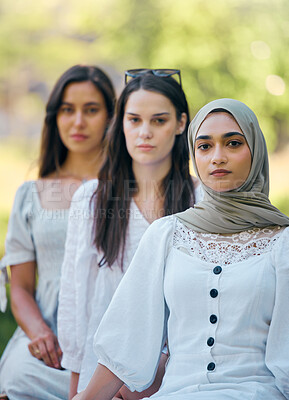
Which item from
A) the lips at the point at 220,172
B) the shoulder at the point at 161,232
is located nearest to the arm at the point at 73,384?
the shoulder at the point at 161,232

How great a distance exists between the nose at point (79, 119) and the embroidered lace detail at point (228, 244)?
1955mm

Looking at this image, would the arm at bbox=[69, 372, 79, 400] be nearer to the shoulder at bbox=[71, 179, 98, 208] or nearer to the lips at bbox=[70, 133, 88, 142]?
the shoulder at bbox=[71, 179, 98, 208]

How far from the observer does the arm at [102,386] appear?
247 cm

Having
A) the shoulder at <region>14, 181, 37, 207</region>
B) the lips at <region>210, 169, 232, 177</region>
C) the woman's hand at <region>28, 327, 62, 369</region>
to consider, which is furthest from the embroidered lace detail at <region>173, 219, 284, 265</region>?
the shoulder at <region>14, 181, 37, 207</region>

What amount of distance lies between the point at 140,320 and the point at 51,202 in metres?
1.94

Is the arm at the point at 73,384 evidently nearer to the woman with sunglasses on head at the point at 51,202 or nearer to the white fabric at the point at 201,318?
the woman with sunglasses on head at the point at 51,202

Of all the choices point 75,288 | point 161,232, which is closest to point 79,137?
point 75,288

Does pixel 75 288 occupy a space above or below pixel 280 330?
below

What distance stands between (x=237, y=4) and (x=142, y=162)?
5.67 metres

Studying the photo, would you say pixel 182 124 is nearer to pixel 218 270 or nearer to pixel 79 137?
pixel 79 137

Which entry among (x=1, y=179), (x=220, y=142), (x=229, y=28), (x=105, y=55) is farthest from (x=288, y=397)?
(x=1, y=179)

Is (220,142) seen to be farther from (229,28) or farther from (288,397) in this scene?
(229,28)

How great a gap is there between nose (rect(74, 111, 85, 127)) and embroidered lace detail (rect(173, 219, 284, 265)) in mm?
1955

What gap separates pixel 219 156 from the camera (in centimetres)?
244
